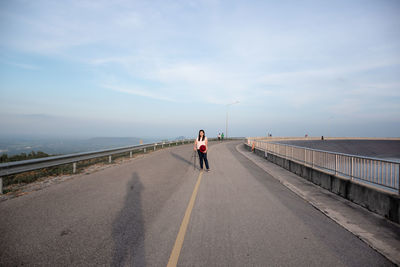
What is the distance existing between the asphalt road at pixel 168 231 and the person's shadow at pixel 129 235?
0.01m

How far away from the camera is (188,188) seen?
7.88 meters

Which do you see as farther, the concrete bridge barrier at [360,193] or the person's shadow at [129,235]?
the concrete bridge barrier at [360,193]

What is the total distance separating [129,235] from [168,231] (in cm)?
67

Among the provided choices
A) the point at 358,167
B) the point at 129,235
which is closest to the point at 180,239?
the point at 129,235

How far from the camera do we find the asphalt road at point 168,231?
336 cm

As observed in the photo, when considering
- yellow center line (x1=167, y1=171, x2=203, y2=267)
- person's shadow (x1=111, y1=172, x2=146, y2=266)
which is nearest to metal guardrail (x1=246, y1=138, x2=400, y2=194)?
yellow center line (x1=167, y1=171, x2=203, y2=267)

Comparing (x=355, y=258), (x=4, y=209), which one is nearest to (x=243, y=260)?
(x=355, y=258)

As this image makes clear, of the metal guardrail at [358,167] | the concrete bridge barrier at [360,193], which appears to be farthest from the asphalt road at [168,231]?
the metal guardrail at [358,167]

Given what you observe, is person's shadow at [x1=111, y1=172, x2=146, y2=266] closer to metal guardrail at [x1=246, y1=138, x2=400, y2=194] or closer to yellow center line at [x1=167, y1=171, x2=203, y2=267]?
yellow center line at [x1=167, y1=171, x2=203, y2=267]

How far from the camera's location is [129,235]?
4086 mm

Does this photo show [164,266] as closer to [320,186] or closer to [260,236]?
[260,236]

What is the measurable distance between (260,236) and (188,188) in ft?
13.2

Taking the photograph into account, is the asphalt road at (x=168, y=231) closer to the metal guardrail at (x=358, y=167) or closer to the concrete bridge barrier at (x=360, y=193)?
the concrete bridge barrier at (x=360, y=193)

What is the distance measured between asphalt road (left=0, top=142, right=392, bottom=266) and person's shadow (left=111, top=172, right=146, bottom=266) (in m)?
0.01
